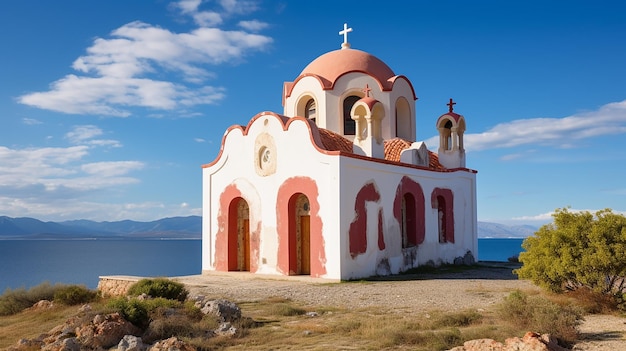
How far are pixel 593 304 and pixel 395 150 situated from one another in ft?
37.2

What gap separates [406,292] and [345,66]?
1065cm

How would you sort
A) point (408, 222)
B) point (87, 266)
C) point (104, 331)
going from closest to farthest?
point (104, 331), point (408, 222), point (87, 266)

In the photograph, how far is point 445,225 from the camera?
22.9 meters

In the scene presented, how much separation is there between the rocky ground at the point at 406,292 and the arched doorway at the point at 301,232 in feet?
3.46

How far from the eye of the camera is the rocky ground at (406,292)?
9.54 m

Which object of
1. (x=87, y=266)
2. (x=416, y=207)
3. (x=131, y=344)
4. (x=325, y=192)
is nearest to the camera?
(x=131, y=344)

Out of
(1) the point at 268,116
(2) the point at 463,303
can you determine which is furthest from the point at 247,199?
(2) the point at 463,303

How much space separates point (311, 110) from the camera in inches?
887

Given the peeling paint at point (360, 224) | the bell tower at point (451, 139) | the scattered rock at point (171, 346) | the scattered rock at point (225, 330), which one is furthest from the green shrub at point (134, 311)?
the bell tower at point (451, 139)

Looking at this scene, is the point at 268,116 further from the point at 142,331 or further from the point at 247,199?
the point at 142,331

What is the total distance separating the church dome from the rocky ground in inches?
311

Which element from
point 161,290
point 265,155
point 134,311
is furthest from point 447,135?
point 134,311

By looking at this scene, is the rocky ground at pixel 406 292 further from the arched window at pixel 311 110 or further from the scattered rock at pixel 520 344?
the arched window at pixel 311 110

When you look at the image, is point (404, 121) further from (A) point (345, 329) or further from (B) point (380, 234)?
(A) point (345, 329)
